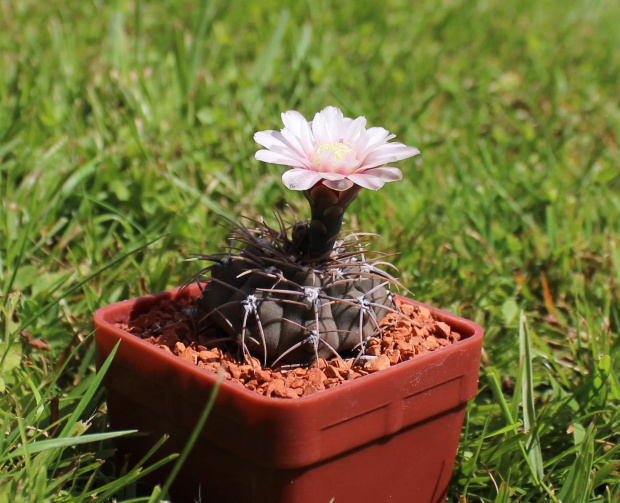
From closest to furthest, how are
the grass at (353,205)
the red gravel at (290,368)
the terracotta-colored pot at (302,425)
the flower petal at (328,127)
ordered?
1. the terracotta-colored pot at (302,425)
2. the red gravel at (290,368)
3. the flower petal at (328,127)
4. the grass at (353,205)

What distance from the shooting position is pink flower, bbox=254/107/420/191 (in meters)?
1.56

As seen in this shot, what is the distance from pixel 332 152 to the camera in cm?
158

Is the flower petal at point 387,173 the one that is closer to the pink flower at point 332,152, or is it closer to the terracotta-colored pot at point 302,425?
the pink flower at point 332,152

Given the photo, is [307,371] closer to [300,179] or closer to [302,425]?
[302,425]

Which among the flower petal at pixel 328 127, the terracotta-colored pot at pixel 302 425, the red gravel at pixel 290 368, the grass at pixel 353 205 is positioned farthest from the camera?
the grass at pixel 353 205

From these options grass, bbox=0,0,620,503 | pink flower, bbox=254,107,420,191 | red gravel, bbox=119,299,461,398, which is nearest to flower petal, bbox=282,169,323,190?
pink flower, bbox=254,107,420,191

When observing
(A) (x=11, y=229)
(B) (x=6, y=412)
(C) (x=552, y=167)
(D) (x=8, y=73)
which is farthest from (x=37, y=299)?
(C) (x=552, y=167)

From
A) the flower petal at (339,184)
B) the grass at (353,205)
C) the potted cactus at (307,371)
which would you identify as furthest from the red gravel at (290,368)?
the flower petal at (339,184)

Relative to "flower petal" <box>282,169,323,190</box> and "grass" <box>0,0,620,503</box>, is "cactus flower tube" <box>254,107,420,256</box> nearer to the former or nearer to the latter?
"flower petal" <box>282,169,323,190</box>

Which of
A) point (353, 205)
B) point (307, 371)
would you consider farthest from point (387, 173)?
point (353, 205)

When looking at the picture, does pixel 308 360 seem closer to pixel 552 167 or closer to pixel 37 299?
pixel 37 299

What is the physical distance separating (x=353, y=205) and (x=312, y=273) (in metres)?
1.31

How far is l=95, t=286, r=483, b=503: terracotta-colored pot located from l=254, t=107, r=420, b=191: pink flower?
35cm

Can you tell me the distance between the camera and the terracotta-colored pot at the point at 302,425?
1.50 metres
